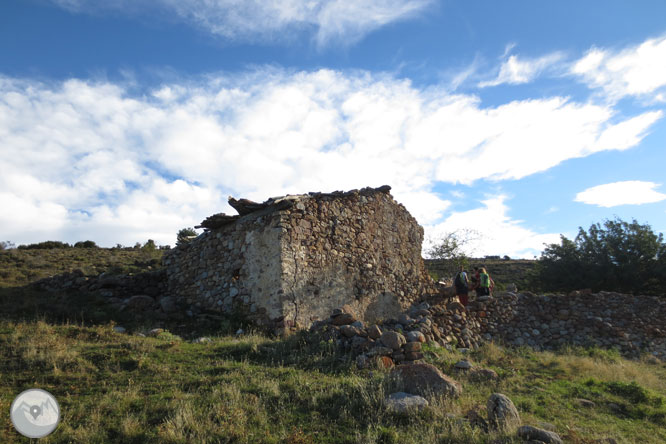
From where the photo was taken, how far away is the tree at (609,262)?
62.6 feet

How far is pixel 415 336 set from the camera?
7.73 metres

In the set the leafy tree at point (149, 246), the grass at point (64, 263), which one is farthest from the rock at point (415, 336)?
the leafy tree at point (149, 246)

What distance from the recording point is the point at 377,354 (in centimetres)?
667

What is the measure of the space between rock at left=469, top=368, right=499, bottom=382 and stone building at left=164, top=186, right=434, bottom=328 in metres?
3.76

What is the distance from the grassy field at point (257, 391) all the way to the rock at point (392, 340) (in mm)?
725

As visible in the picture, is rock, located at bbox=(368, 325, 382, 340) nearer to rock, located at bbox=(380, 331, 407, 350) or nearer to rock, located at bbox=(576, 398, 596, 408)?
rock, located at bbox=(380, 331, 407, 350)

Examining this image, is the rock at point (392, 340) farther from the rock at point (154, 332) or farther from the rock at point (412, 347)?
the rock at point (154, 332)

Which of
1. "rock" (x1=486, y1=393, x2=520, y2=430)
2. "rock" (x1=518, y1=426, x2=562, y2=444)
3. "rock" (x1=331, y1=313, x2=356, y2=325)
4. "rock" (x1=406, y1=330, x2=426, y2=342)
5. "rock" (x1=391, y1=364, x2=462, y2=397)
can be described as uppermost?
"rock" (x1=331, y1=313, x2=356, y2=325)

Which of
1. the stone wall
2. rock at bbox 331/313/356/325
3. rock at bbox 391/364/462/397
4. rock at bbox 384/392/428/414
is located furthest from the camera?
the stone wall

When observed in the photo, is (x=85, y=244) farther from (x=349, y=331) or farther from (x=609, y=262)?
(x=609, y=262)

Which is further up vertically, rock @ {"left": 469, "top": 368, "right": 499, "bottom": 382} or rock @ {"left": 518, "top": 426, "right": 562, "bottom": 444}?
rock @ {"left": 469, "top": 368, "right": 499, "bottom": 382}

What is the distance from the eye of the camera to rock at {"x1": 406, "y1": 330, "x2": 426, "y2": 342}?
25.1ft

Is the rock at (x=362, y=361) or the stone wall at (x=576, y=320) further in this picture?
the stone wall at (x=576, y=320)

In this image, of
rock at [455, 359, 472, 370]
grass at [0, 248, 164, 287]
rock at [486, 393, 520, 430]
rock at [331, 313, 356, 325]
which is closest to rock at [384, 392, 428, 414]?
rock at [486, 393, 520, 430]
